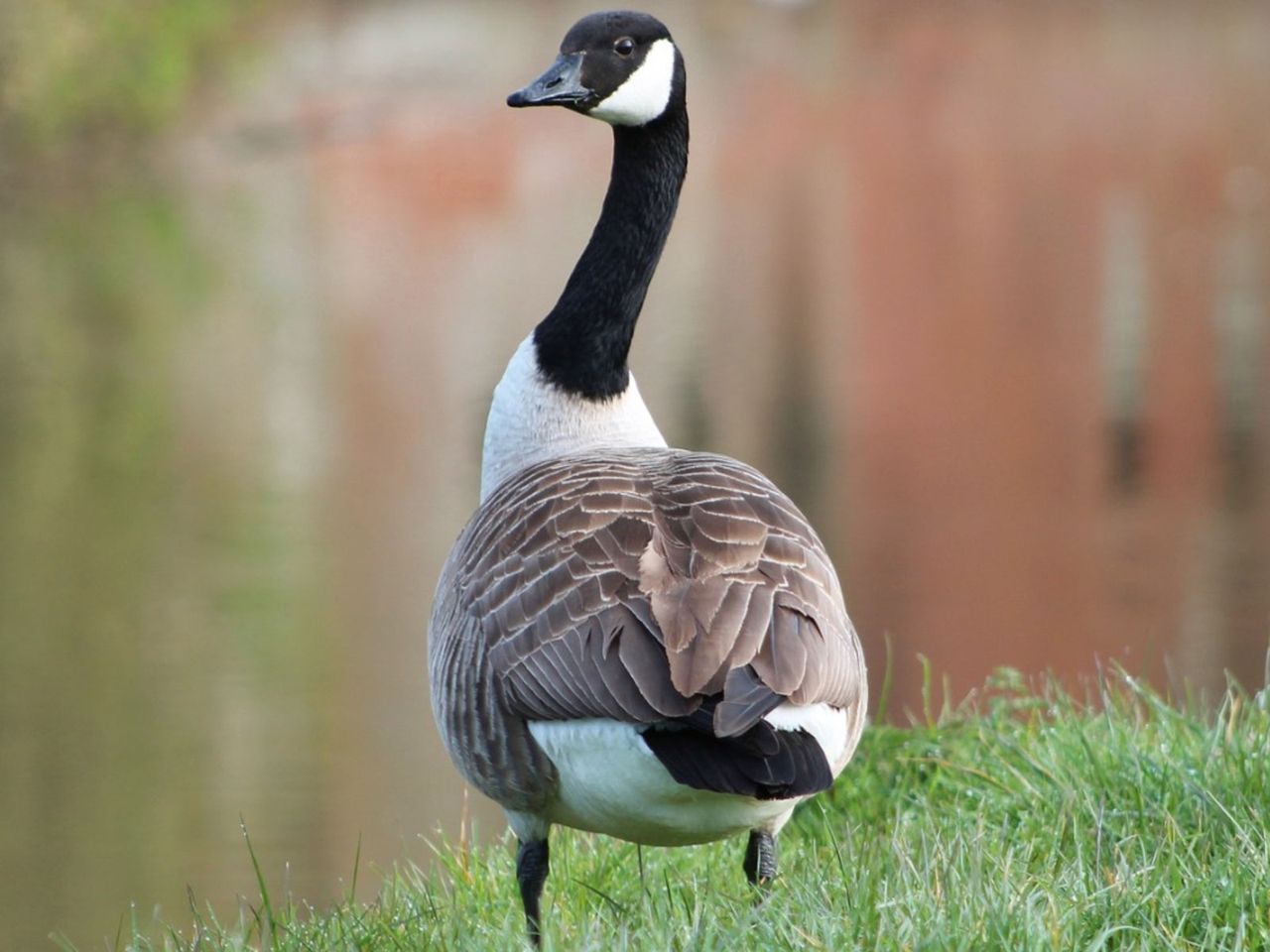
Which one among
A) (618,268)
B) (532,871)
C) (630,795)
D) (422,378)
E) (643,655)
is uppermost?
(618,268)

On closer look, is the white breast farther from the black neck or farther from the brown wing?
the brown wing

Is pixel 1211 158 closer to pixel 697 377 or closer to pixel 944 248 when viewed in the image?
pixel 944 248

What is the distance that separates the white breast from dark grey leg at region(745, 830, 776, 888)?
4.40ft

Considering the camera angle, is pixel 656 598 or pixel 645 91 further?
pixel 645 91

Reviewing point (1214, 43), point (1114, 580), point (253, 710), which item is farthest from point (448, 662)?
point (1214, 43)

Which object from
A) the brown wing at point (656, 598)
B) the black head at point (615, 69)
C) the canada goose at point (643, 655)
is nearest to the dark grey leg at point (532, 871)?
the canada goose at point (643, 655)

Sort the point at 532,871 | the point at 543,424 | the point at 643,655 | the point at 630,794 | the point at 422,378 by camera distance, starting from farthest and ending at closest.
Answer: the point at 422,378 → the point at 543,424 → the point at 532,871 → the point at 630,794 → the point at 643,655

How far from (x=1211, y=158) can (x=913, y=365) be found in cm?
2270

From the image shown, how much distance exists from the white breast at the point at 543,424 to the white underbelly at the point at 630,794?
1363mm

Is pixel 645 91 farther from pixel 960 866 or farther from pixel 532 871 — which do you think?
pixel 960 866

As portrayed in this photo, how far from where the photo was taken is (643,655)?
11.8 feet

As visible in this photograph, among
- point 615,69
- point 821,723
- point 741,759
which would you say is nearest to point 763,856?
point 821,723

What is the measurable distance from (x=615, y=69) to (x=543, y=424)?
102 centimetres

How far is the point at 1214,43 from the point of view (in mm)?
65500
